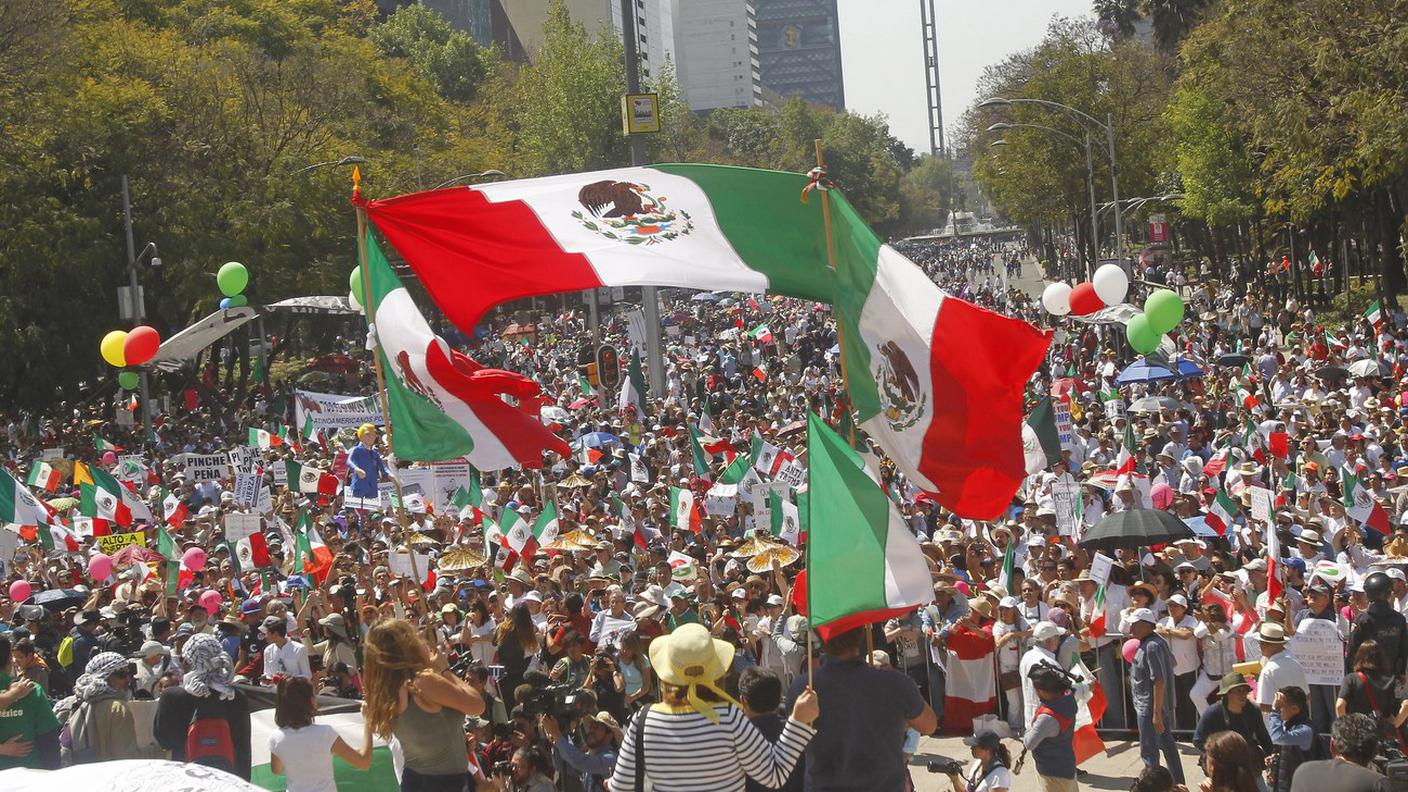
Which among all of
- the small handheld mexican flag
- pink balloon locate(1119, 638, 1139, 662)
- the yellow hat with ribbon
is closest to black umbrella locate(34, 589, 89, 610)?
pink balloon locate(1119, 638, 1139, 662)

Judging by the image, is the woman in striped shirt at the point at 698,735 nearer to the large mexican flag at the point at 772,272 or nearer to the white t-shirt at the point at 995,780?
the large mexican flag at the point at 772,272

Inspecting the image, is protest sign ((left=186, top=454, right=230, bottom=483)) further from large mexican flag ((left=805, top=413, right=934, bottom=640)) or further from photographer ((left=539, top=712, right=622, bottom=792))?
large mexican flag ((left=805, top=413, right=934, bottom=640))

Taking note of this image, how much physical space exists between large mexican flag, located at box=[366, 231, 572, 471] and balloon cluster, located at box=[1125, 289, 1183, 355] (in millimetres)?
14529

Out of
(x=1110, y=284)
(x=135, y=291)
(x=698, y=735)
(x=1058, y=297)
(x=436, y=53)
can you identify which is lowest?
(x=698, y=735)

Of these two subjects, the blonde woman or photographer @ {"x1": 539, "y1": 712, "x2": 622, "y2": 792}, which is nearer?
the blonde woman

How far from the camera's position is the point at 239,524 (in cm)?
1634

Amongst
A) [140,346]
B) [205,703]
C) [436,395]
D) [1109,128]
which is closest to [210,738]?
[205,703]

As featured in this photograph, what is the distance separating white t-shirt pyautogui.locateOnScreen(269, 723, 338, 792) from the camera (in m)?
6.21

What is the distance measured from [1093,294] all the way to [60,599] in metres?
18.0

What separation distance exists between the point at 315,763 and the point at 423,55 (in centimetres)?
8053

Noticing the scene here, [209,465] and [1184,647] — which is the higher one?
[209,465]

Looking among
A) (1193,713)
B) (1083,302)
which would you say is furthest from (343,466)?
(1193,713)

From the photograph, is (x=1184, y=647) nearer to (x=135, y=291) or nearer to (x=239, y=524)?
(x=239, y=524)

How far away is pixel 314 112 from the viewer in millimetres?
44219
